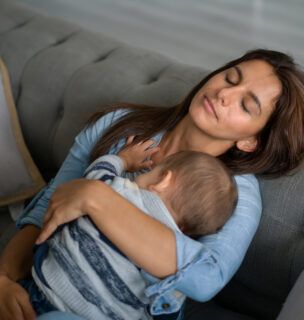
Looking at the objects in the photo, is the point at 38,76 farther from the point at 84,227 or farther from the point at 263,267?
the point at 263,267


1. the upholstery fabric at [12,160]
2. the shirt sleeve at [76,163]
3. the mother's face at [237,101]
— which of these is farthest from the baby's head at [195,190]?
the upholstery fabric at [12,160]

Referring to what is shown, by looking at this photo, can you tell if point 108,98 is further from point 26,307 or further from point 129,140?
point 26,307

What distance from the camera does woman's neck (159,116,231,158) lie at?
3.55 ft

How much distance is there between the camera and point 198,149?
1095mm

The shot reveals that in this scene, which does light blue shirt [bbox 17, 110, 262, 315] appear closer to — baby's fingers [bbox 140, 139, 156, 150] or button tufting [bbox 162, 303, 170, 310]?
button tufting [bbox 162, 303, 170, 310]

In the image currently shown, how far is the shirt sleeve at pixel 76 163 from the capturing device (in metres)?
1.13

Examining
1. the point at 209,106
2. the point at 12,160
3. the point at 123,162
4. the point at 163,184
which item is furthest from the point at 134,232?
the point at 12,160

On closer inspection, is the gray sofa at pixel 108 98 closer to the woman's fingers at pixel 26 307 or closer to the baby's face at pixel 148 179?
the baby's face at pixel 148 179

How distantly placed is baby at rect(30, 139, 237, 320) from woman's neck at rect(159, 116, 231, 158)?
0.15 meters

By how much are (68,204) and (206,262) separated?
27 cm

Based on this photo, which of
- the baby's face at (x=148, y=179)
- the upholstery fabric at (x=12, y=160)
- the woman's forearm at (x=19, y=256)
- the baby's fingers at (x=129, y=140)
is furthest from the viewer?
the upholstery fabric at (x=12, y=160)

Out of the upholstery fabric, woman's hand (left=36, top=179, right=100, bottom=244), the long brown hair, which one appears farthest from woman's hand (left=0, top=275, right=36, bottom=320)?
the upholstery fabric

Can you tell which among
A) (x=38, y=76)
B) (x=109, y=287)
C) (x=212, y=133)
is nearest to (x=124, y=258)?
(x=109, y=287)

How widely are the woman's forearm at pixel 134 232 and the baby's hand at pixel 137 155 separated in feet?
0.69
